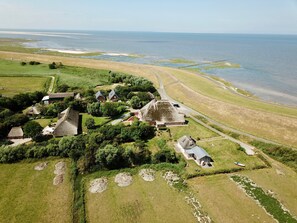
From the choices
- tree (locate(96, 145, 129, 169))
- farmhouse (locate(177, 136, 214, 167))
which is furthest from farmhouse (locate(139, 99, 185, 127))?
tree (locate(96, 145, 129, 169))

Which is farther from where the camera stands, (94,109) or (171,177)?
(94,109)

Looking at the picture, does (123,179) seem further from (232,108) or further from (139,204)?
(232,108)

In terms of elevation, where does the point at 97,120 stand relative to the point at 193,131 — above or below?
below

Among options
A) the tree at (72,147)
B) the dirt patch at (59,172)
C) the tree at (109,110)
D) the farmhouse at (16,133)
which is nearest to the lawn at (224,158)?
the tree at (72,147)

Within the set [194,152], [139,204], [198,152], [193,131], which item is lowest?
[193,131]

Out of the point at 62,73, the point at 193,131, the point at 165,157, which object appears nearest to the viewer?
the point at 165,157

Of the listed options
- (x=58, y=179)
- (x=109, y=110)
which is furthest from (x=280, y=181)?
(x=109, y=110)

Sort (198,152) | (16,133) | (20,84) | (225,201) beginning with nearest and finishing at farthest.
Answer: (225,201)
(198,152)
(16,133)
(20,84)
